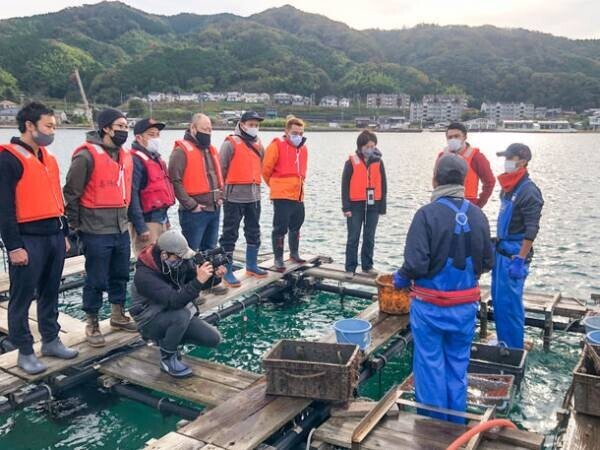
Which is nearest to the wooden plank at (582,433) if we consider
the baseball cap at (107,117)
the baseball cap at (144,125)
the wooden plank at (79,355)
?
the wooden plank at (79,355)

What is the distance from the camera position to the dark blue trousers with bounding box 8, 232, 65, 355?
4.48m

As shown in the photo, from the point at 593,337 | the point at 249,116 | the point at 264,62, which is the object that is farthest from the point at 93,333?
the point at 264,62

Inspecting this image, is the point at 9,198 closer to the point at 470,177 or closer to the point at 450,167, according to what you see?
the point at 450,167

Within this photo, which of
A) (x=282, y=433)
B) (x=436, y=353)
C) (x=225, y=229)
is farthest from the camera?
(x=225, y=229)

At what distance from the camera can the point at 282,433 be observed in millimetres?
4082

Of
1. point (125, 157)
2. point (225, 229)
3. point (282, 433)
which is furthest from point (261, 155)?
point (282, 433)

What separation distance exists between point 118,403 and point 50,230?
1918 millimetres

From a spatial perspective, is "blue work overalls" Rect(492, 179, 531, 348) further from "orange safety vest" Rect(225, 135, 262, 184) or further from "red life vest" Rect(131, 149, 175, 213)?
"red life vest" Rect(131, 149, 175, 213)

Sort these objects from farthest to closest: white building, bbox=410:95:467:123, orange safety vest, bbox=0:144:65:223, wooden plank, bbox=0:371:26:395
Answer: white building, bbox=410:95:467:123 → wooden plank, bbox=0:371:26:395 → orange safety vest, bbox=0:144:65:223

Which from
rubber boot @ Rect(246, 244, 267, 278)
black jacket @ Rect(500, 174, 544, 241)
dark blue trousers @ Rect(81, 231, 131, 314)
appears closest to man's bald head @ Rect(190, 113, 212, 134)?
dark blue trousers @ Rect(81, 231, 131, 314)

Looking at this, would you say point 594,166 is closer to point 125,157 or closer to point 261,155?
point 261,155

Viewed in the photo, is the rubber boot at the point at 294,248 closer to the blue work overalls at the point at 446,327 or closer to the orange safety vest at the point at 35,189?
the orange safety vest at the point at 35,189

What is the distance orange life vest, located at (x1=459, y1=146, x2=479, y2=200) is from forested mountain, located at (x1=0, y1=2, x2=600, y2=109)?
108 metres

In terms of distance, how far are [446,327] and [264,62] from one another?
511ft
